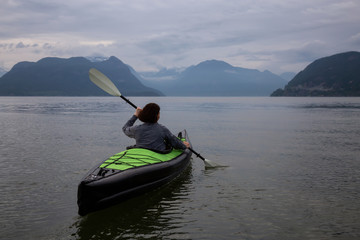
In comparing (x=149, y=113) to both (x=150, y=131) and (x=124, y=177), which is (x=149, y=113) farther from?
(x=124, y=177)

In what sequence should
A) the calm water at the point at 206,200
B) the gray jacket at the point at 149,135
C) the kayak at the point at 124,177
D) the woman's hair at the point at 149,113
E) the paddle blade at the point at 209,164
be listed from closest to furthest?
the calm water at the point at 206,200 → the kayak at the point at 124,177 → the woman's hair at the point at 149,113 → the gray jacket at the point at 149,135 → the paddle blade at the point at 209,164

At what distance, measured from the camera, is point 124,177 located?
7.08 metres

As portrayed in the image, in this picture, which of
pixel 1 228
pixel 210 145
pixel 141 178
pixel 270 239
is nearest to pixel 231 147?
pixel 210 145

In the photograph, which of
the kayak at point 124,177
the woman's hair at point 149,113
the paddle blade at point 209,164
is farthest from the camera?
the paddle blade at point 209,164

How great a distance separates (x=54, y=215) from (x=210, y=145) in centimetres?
1178

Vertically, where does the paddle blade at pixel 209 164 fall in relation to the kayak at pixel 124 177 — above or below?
below

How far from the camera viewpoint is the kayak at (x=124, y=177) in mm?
6430

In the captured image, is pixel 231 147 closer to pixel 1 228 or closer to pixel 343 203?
pixel 343 203

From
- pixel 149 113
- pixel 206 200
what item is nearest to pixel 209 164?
pixel 206 200

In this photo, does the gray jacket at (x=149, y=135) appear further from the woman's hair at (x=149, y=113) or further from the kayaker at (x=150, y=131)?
the woman's hair at (x=149, y=113)

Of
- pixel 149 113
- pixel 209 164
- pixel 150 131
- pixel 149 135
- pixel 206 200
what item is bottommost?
pixel 206 200

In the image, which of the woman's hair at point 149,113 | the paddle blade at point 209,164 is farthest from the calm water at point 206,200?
the woman's hair at point 149,113

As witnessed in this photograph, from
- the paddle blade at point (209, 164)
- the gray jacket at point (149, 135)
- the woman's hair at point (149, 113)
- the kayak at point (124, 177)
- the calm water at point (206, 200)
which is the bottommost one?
the calm water at point (206, 200)

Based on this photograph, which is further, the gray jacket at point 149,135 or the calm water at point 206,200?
the gray jacket at point 149,135
